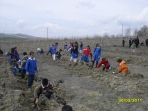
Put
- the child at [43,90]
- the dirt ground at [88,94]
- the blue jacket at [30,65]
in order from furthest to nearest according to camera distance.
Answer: the blue jacket at [30,65] → the child at [43,90] → the dirt ground at [88,94]

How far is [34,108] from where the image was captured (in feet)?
25.5

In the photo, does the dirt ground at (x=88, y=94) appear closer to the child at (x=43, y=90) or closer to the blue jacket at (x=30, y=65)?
the child at (x=43, y=90)

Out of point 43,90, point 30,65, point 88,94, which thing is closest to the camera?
point 43,90

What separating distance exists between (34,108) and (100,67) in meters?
6.88

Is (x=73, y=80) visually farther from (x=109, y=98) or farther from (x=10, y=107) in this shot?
(x=10, y=107)

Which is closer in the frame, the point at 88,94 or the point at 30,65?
the point at 88,94

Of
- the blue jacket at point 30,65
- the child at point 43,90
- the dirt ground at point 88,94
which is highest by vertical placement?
the blue jacket at point 30,65

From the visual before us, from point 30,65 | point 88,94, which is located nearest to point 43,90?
point 88,94

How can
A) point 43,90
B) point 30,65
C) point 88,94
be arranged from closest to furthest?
point 43,90, point 88,94, point 30,65

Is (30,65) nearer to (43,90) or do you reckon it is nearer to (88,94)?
(43,90)

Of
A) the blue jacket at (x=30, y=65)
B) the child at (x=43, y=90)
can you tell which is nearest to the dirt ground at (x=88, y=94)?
the child at (x=43, y=90)

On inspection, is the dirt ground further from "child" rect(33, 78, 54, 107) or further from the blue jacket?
the blue jacket

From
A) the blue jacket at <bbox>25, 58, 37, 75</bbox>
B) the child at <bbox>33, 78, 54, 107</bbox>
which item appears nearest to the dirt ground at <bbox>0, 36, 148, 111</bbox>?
the child at <bbox>33, 78, 54, 107</bbox>

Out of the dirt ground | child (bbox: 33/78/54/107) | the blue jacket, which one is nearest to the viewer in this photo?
the dirt ground
